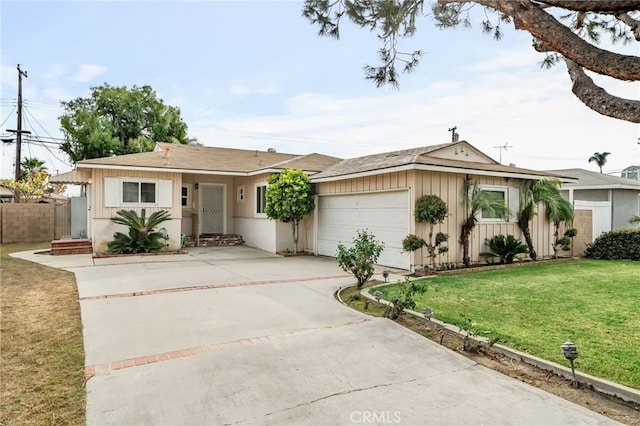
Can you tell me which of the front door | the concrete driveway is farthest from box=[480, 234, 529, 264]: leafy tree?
the front door

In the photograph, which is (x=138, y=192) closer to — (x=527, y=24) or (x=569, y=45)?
(x=527, y=24)

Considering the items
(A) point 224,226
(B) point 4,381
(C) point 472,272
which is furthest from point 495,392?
(A) point 224,226

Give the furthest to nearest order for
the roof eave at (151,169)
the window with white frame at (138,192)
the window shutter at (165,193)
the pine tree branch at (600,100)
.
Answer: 1. the window shutter at (165,193)
2. the window with white frame at (138,192)
3. the roof eave at (151,169)
4. the pine tree branch at (600,100)

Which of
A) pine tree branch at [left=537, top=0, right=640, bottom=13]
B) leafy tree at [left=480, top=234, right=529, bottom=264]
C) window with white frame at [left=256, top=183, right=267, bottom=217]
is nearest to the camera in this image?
pine tree branch at [left=537, top=0, right=640, bottom=13]

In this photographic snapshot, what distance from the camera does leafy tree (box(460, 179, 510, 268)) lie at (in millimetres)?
10109

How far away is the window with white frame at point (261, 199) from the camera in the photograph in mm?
14438

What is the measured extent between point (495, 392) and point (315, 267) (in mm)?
7285

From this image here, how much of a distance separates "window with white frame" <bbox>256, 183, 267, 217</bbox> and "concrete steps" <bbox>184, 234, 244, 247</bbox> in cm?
206

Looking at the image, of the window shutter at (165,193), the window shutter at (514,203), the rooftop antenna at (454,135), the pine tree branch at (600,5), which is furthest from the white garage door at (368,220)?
the rooftop antenna at (454,135)

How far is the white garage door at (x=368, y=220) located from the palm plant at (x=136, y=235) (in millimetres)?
5649

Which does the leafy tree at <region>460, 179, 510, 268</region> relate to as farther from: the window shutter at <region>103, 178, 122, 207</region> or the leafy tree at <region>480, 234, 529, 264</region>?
the window shutter at <region>103, 178, 122, 207</region>

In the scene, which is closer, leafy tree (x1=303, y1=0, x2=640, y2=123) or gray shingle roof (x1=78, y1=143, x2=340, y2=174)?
leafy tree (x1=303, y1=0, x2=640, y2=123)

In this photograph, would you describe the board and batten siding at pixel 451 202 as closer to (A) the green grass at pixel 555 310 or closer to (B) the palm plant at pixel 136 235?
(A) the green grass at pixel 555 310

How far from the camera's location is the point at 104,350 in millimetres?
4125
